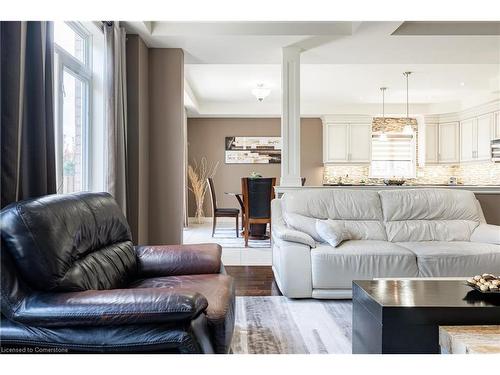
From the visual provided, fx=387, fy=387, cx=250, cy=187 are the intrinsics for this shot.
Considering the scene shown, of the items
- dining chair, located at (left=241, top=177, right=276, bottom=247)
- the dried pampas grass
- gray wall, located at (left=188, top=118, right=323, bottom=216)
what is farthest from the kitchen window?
gray wall, located at (left=188, top=118, right=323, bottom=216)

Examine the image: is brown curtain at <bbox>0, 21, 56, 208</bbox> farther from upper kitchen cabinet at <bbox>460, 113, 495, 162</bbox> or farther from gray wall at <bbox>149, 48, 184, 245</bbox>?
upper kitchen cabinet at <bbox>460, 113, 495, 162</bbox>

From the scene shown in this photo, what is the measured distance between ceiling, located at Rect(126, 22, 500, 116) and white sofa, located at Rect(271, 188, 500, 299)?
1.74 metres

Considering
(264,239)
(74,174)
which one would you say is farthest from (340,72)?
(74,174)

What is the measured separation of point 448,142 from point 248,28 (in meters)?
6.32

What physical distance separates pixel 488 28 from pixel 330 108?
465 cm

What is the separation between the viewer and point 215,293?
6.59 ft

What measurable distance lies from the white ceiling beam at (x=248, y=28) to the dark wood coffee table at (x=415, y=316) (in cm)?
316

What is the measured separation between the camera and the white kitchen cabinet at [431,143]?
28.8ft

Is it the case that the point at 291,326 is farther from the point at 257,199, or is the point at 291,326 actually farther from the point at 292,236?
the point at 257,199

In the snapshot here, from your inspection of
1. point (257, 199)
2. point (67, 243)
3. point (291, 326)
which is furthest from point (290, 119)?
point (67, 243)

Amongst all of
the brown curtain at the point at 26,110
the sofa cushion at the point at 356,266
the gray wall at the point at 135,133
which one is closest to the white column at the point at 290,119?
the sofa cushion at the point at 356,266

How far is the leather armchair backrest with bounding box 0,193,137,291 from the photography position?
1.49m

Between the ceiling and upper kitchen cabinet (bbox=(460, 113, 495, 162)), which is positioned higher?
the ceiling

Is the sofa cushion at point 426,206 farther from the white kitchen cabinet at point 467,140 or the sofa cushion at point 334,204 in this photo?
the white kitchen cabinet at point 467,140
